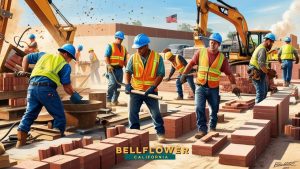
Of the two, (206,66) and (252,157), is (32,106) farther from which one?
(252,157)

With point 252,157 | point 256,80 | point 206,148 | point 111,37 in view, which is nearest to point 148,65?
point 206,148

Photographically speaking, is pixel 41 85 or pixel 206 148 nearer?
pixel 206 148

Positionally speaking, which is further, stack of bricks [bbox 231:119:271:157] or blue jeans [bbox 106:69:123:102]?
blue jeans [bbox 106:69:123:102]

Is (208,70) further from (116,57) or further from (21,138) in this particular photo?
(116,57)

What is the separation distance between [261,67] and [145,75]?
2989 mm

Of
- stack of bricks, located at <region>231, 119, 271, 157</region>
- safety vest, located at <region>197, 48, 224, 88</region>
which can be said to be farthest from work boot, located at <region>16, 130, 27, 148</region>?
stack of bricks, located at <region>231, 119, 271, 157</region>

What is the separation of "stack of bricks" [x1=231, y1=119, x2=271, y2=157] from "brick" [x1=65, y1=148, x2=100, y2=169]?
6.54ft

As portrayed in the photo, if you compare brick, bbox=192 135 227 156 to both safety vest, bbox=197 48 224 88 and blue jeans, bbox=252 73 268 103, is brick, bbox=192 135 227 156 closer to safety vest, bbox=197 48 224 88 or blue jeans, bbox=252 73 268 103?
safety vest, bbox=197 48 224 88

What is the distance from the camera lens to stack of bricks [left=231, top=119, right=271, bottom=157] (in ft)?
15.9

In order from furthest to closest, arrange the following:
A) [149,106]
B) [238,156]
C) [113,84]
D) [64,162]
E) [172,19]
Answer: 1. [172,19]
2. [113,84]
3. [149,106]
4. [238,156]
5. [64,162]

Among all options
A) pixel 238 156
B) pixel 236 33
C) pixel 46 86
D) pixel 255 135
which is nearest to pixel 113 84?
pixel 46 86

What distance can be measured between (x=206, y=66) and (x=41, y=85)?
276 cm

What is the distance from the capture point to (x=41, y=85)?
5531 mm

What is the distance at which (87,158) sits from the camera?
4066 millimetres
